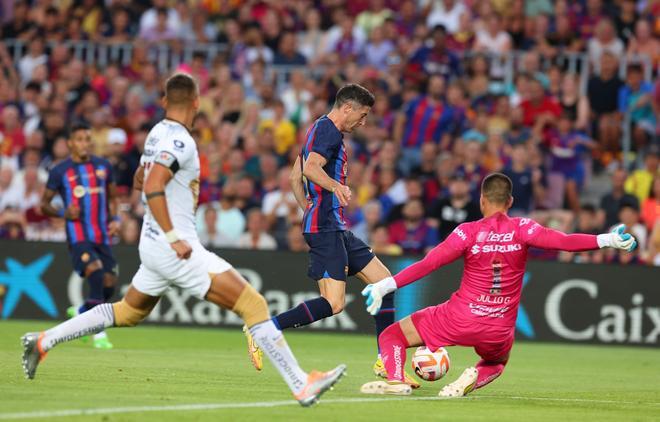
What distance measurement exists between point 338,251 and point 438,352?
135 cm

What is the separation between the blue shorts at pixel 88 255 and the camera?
1502cm

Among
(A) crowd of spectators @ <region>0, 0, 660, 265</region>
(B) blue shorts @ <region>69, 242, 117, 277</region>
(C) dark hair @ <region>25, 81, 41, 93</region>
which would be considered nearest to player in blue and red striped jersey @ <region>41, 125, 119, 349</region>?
(B) blue shorts @ <region>69, 242, 117, 277</region>

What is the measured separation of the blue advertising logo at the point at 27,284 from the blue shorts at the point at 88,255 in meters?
4.50

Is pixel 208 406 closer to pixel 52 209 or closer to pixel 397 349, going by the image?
pixel 397 349

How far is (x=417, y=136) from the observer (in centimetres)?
2177

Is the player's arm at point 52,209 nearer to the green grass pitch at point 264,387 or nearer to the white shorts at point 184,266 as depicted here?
the green grass pitch at point 264,387

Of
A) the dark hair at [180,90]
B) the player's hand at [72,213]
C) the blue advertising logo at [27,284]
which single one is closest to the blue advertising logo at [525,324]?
the blue advertising logo at [27,284]

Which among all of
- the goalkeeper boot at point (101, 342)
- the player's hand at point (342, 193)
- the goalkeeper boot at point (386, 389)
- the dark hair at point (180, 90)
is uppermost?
the dark hair at point (180, 90)

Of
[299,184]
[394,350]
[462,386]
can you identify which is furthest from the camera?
[299,184]

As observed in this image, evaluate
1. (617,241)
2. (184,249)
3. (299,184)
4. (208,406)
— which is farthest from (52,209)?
(617,241)

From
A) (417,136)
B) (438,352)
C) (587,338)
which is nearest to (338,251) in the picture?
(438,352)

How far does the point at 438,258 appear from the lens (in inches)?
395

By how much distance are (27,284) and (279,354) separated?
462 inches

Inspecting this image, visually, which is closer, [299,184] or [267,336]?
[267,336]
